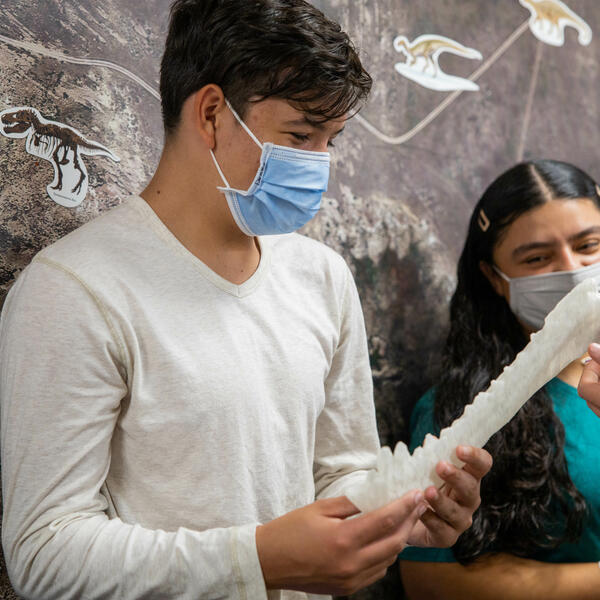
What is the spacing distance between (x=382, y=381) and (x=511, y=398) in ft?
3.17

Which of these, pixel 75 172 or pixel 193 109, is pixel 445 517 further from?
pixel 75 172

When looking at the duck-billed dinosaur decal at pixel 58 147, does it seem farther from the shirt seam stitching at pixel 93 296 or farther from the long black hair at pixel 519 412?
the long black hair at pixel 519 412

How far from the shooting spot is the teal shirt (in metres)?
1.74

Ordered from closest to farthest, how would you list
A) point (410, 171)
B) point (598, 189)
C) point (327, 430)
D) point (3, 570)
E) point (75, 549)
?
point (75, 549) → point (3, 570) → point (327, 430) → point (598, 189) → point (410, 171)

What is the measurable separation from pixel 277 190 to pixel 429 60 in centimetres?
113

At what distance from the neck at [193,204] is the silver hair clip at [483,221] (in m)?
0.93

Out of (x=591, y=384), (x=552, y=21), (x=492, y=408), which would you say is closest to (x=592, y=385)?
(x=591, y=384)

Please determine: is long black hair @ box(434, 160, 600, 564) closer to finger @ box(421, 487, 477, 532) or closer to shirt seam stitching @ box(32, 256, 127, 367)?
finger @ box(421, 487, 477, 532)

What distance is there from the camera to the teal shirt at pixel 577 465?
1737mm

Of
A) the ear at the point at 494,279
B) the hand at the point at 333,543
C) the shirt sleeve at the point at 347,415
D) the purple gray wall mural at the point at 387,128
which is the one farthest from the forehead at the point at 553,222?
the hand at the point at 333,543

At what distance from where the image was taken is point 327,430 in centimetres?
152

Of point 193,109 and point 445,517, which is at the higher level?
point 193,109

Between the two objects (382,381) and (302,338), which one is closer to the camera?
(302,338)

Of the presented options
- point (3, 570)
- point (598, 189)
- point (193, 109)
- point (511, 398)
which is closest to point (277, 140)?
point (193, 109)
